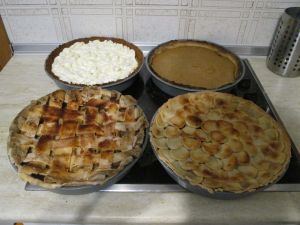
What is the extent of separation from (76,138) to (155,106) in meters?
0.31

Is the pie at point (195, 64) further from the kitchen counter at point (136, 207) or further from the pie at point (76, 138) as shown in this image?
the kitchen counter at point (136, 207)

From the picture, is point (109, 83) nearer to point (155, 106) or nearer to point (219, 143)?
point (155, 106)

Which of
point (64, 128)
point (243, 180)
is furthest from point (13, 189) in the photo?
point (243, 180)

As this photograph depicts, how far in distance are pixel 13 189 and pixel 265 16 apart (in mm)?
1029

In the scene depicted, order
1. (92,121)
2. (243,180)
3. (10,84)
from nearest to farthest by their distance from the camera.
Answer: (243,180) → (92,121) → (10,84)

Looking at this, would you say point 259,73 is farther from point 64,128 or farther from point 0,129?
point 0,129

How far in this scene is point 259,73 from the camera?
1017 millimetres

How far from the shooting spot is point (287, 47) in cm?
92

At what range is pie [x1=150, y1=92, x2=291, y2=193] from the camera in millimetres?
603

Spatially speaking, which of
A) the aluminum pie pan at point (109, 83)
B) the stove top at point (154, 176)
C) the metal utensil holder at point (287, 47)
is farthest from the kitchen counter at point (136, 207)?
the metal utensil holder at point (287, 47)

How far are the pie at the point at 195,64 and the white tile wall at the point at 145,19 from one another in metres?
0.09

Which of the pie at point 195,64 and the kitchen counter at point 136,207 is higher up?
the pie at point 195,64

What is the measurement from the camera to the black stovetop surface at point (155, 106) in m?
0.67

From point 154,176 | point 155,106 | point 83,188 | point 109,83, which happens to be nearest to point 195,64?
point 155,106
